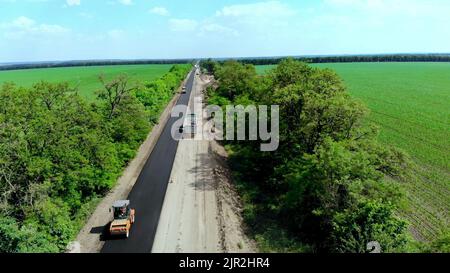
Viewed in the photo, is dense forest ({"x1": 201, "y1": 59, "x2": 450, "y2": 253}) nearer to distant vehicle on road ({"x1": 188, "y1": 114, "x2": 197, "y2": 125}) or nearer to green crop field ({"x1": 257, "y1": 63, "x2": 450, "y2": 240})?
green crop field ({"x1": 257, "y1": 63, "x2": 450, "y2": 240})

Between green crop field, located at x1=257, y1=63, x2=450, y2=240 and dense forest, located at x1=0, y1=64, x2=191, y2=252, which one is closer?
dense forest, located at x1=0, y1=64, x2=191, y2=252

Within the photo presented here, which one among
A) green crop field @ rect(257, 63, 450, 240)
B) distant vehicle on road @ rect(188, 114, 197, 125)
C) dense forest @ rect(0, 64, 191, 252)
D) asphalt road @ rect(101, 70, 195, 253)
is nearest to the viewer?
dense forest @ rect(0, 64, 191, 252)

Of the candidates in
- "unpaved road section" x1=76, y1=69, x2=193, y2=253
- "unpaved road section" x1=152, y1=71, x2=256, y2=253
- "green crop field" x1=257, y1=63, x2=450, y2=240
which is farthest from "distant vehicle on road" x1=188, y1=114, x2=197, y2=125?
"green crop field" x1=257, y1=63, x2=450, y2=240

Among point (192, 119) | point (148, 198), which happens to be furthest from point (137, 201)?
point (192, 119)

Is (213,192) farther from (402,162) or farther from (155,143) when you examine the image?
(155,143)

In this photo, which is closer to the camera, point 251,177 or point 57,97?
point 57,97

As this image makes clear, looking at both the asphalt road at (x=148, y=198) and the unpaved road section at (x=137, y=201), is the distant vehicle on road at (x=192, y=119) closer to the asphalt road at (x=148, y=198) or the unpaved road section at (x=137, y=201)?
the unpaved road section at (x=137, y=201)

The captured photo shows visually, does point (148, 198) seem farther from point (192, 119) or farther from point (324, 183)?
point (192, 119)

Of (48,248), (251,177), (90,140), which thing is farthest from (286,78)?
(48,248)
